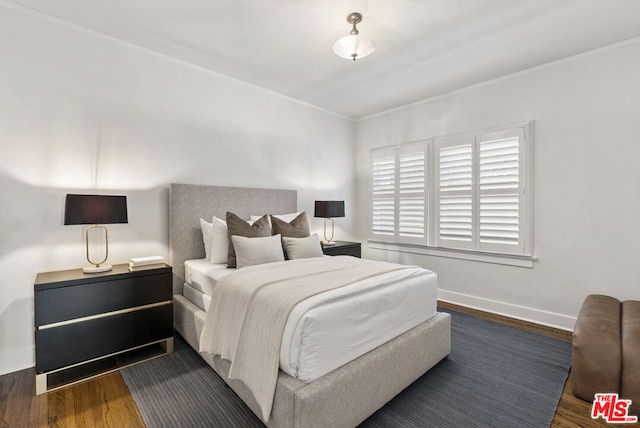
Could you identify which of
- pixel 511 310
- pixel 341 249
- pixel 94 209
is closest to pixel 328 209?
pixel 341 249

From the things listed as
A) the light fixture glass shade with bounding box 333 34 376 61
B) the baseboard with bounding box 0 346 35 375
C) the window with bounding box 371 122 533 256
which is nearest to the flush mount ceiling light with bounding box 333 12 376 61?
the light fixture glass shade with bounding box 333 34 376 61

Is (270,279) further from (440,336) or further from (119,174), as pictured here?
(119,174)

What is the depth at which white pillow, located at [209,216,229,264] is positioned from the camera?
295cm

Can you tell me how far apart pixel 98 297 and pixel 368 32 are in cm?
307

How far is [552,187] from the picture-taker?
321 cm

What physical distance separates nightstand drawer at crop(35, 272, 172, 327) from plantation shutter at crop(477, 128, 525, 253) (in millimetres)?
3489

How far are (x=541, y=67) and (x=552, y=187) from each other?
1297 mm

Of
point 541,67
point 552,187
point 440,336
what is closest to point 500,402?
point 440,336

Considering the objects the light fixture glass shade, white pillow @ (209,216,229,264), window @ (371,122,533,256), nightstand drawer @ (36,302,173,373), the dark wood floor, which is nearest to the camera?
Result: the dark wood floor

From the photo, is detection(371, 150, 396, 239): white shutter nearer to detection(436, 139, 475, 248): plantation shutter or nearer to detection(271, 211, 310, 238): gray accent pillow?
detection(436, 139, 475, 248): plantation shutter

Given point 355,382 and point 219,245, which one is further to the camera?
point 219,245

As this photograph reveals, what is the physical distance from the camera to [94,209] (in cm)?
232

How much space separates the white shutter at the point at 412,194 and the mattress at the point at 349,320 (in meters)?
1.90

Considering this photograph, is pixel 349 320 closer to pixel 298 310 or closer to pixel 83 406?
pixel 298 310
